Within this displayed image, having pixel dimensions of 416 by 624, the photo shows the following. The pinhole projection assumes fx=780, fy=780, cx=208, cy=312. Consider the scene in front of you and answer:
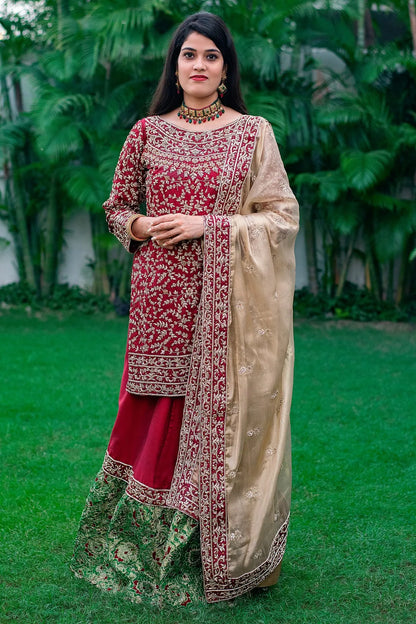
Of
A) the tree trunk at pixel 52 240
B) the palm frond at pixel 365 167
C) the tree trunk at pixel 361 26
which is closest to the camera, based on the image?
the palm frond at pixel 365 167

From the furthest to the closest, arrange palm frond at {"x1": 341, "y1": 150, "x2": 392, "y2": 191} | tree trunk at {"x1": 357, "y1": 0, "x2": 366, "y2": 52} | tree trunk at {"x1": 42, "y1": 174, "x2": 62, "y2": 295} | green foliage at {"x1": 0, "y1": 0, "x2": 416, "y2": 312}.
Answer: tree trunk at {"x1": 42, "y1": 174, "x2": 62, "y2": 295}, tree trunk at {"x1": 357, "y1": 0, "x2": 366, "y2": 52}, green foliage at {"x1": 0, "y1": 0, "x2": 416, "y2": 312}, palm frond at {"x1": 341, "y1": 150, "x2": 392, "y2": 191}

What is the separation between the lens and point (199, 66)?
2.53 m

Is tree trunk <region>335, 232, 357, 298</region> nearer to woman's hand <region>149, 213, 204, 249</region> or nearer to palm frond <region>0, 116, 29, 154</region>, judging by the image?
palm frond <region>0, 116, 29, 154</region>

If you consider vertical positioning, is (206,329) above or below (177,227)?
below

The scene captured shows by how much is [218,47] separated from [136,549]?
175cm

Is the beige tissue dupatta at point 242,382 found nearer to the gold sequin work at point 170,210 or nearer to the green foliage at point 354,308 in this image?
the gold sequin work at point 170,210

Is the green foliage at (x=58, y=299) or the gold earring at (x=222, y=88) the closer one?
the gold earring at (x=222, y=88)

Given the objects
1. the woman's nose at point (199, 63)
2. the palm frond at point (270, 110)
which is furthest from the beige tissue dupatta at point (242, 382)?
Answer: the palm frond at point (270, 110)

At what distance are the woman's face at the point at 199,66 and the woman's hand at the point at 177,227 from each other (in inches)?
16.8

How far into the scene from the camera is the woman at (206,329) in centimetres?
253

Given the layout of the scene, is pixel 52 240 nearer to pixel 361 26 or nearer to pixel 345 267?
pixel 345 267

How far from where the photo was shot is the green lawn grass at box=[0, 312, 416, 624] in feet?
8.70

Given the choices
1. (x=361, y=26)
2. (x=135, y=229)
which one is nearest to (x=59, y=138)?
(x=361, y=26)

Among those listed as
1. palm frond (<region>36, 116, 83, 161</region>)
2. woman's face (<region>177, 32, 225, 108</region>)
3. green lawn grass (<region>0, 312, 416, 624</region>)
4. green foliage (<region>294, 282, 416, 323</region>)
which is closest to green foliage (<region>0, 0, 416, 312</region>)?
palm frond (<region>36, 116, 83, 161</region>)
